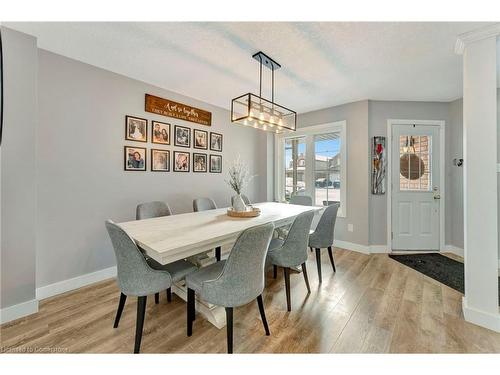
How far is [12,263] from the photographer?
177 cm

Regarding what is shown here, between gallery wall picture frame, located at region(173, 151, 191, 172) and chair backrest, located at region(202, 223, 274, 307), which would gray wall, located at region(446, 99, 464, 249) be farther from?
gallery wall picture frame, located at region(173, 151, 191, 172)

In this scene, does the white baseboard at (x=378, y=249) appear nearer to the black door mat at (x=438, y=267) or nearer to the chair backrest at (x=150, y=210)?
the black door mat at (x=438, y=267)

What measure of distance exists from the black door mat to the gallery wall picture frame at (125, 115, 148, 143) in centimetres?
404

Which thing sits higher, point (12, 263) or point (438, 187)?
point (438, 187)

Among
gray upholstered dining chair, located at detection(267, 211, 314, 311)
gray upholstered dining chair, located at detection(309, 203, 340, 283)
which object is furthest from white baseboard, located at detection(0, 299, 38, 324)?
gray upholstered dining chair, located at detection(309, 203, 340, 283)

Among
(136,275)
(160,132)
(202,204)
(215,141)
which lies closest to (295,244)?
(136,275)

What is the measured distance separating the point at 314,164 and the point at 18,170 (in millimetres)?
4040

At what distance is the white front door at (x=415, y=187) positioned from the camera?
3410mm

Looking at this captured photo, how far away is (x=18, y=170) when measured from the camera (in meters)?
1.79

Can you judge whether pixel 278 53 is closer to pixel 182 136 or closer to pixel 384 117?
pixel 182 136

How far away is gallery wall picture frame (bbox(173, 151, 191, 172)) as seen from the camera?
3.15 m
